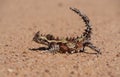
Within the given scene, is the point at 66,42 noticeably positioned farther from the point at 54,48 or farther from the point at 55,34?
the point at 55,34

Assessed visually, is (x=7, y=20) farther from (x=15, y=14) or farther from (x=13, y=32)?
(x=13, y=32)

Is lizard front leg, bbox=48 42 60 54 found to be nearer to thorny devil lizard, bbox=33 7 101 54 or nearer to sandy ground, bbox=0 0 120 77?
thorny devil lizard, bbox=33 7 101 54

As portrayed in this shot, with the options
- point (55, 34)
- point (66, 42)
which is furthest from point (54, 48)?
point (55, 34)

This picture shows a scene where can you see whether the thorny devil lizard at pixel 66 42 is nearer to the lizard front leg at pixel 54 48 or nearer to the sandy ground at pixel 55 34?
the lizard front leg at pixel 54 48

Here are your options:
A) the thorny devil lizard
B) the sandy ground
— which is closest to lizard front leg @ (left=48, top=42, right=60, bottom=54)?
the thorny devil lizard

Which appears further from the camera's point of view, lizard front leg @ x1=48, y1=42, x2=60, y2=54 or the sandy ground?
lizard front leg @ x1=48, y1=42, x2=60, y2=54

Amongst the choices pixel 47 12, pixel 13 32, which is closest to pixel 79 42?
pixel 13 32

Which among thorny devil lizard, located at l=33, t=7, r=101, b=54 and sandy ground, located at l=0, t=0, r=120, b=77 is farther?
thorny devil lizard, located at l=33, t=7, r=101, b=54

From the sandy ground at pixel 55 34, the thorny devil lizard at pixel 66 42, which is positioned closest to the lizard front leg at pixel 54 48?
the thorny devil lizard at pixel 66 42
